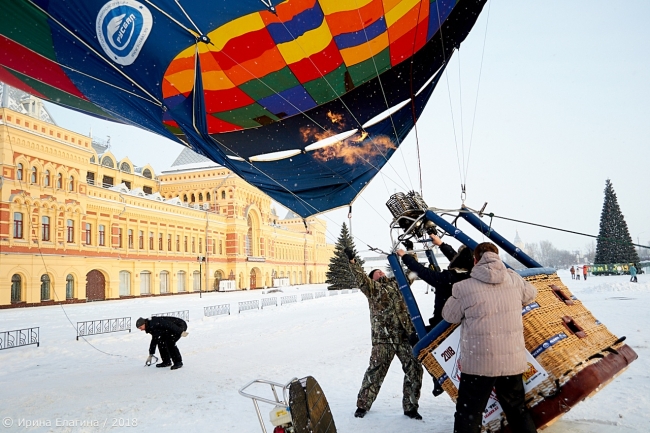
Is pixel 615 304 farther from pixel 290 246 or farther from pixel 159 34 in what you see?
pixel 290 246

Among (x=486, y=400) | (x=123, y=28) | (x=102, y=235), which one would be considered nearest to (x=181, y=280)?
(x=102, y=235)

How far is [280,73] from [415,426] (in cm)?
559

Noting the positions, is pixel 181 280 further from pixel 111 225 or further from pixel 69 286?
pixel 69 286

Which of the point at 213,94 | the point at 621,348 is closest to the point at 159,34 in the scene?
the point at 213,94

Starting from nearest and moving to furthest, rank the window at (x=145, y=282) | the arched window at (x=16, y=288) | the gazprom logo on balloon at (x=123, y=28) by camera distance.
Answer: the gazprom logo on balloon at (x=123, y=28), the arched window at (x=16, y=288), the window at (x=145, y=282)

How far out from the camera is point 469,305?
334 cm

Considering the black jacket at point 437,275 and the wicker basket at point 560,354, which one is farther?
the black jacket at point 437,275

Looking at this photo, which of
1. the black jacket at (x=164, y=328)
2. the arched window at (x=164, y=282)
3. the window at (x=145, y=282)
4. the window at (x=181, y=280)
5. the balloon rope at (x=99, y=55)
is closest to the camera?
the balloon rope at (x=99, y=55)

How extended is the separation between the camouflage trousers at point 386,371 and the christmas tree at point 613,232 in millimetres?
49451

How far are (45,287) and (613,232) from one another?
172 feet

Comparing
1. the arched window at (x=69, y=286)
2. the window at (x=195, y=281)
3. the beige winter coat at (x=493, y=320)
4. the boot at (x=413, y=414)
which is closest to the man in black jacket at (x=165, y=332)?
the boot at (x=413, y=414)

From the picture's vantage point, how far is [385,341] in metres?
5.44

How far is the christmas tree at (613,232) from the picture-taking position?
46.9m

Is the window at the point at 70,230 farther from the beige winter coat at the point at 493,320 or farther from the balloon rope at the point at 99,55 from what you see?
the beige winter coat at the point at 493,320
